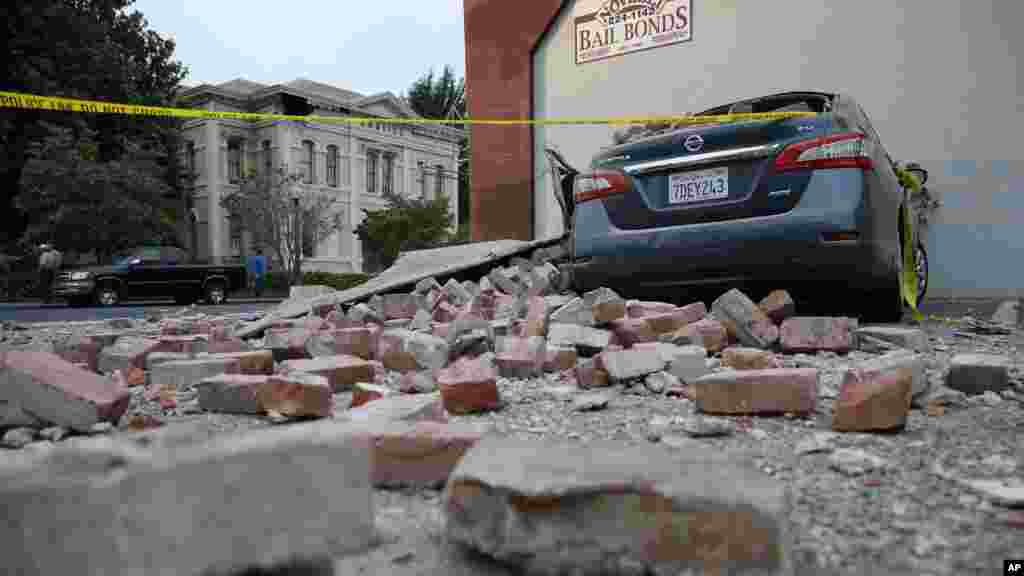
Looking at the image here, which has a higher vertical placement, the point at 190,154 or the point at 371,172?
the point at 190,154

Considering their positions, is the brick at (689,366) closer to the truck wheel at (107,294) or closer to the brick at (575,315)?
the brick at (575,315)

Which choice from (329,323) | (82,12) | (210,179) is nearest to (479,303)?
(329,323)

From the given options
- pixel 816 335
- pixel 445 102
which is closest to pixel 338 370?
pixel 816 335

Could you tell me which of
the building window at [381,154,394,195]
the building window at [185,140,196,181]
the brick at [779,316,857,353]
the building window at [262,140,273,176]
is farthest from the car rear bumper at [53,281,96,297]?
the building window at [381,154,394,195]

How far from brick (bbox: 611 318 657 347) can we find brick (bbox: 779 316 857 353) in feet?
2.07

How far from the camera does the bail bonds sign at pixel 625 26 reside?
9016 mm

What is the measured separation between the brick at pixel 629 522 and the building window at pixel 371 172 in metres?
41.5

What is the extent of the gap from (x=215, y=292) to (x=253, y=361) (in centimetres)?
1690

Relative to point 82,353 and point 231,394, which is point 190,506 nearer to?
point 231,394

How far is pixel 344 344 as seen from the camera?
10.6 feet

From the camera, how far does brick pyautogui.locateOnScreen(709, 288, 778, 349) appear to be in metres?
3.25

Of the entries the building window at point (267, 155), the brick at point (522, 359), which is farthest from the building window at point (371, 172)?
the brick at point (522, 359)

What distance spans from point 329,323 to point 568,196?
3.42 metres

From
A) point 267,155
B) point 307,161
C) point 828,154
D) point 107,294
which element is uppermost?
point 267,155
